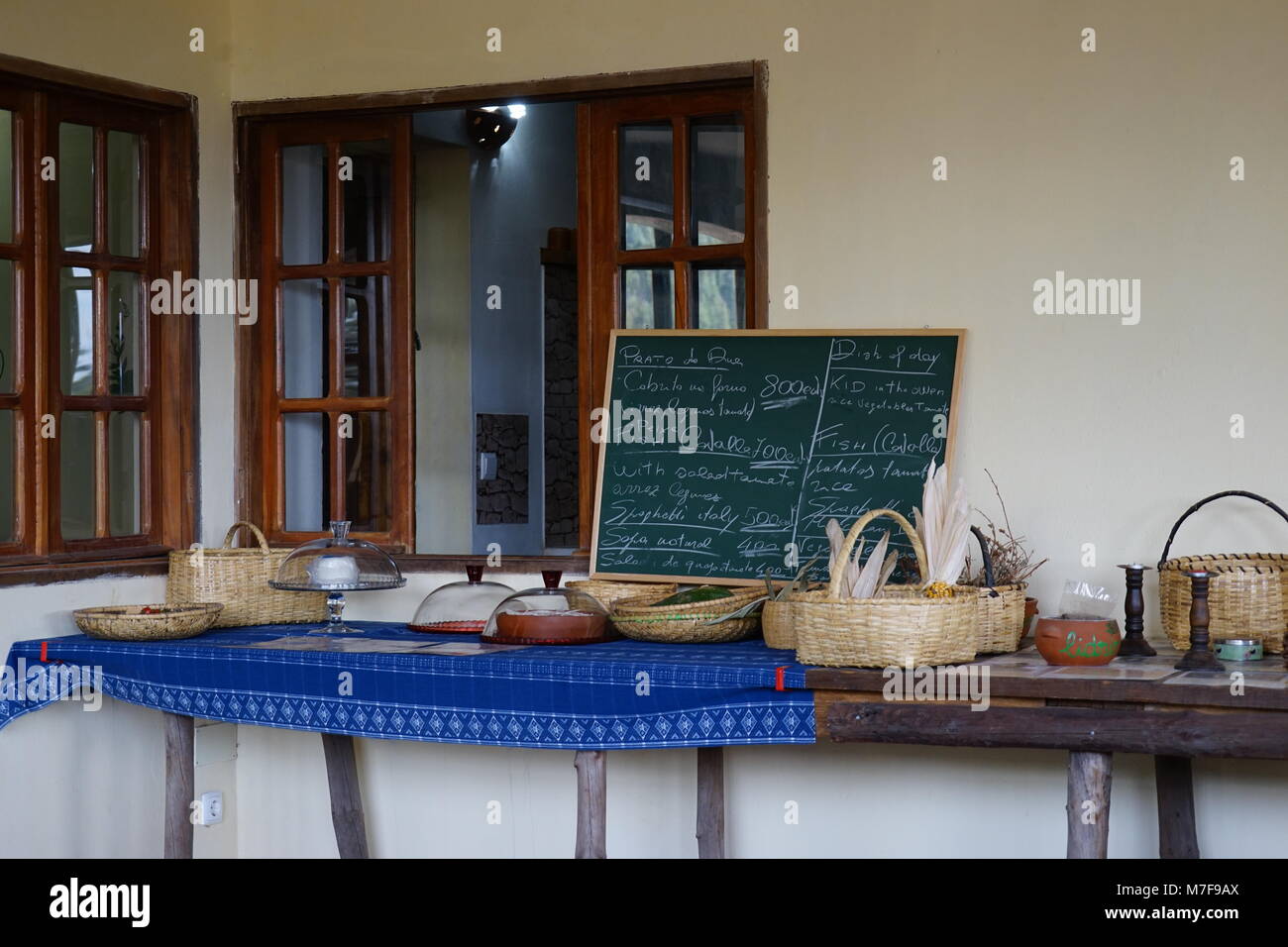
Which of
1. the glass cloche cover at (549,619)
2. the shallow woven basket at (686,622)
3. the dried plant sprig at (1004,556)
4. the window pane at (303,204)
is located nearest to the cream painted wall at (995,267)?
the dried plant sprig at (1004,556)

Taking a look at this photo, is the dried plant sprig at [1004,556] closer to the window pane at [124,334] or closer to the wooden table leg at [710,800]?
the wooden table leg at [710,800]

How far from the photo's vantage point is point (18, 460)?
13.9ft

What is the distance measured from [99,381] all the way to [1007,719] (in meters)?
2.89

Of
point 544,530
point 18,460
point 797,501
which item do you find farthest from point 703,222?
point 544,530

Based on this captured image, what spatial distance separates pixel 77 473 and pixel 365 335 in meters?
0.99

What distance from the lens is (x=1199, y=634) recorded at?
10.7 ft

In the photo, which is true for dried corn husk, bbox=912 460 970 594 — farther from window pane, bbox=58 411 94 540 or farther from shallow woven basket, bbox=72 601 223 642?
window pane, bbox=58 411 94 540

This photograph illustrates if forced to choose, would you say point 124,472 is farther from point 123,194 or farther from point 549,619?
point 549,619

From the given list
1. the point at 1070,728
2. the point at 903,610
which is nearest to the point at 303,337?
the point at 903,610

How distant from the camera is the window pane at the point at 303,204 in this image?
16.0 ft

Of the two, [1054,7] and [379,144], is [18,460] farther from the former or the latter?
[1054,7]

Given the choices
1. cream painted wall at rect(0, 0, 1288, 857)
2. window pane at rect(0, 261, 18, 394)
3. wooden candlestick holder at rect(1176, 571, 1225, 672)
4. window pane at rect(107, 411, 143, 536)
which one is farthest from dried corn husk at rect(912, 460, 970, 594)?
window pane at rect(0, 261, 18, 394)

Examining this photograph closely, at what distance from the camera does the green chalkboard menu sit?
4.04 meters

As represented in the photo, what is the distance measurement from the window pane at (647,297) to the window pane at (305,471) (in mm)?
1126
